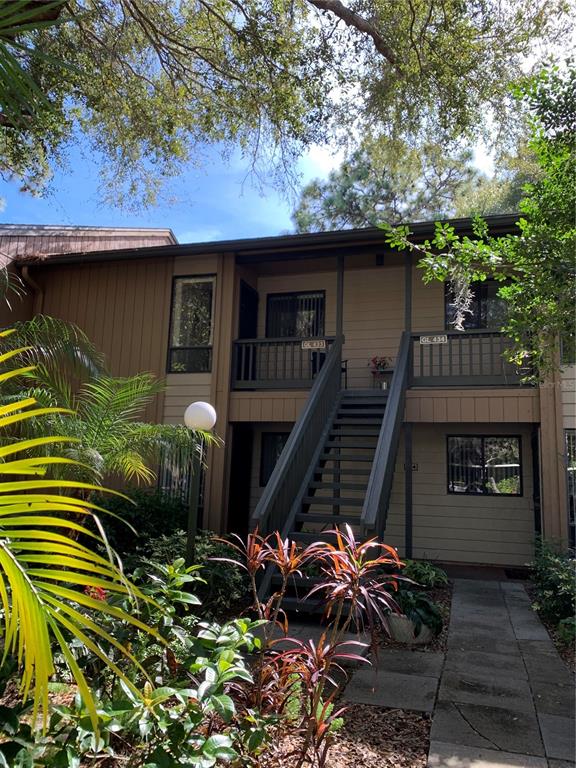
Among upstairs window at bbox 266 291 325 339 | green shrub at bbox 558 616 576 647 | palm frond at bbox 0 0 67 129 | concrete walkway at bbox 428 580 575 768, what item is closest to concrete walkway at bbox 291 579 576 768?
concrete walkway at bbox 428 580 575 768

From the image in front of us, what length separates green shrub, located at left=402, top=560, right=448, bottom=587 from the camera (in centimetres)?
713

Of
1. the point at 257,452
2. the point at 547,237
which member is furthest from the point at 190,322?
the point at 547,237

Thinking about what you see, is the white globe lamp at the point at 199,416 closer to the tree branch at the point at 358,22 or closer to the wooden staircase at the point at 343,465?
the wooden staircase at the point at 343,465

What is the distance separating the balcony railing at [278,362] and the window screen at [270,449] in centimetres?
131

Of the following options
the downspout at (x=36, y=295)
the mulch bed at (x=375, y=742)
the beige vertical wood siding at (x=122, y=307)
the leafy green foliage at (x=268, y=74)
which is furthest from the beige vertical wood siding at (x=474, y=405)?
the downspout at (x=36, y=295)

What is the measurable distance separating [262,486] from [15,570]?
9.78 m

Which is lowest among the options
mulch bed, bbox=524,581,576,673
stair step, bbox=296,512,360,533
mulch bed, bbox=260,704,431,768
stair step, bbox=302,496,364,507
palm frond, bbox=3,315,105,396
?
mulch bed, bbox=524,581,576,673

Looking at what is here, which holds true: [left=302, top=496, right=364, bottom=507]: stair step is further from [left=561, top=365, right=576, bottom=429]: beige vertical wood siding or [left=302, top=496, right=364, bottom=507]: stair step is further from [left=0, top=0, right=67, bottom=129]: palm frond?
[left=0, top=0, right=67, bottom=129]: palm frond

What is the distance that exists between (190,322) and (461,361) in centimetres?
500

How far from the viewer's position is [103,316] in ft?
35.4

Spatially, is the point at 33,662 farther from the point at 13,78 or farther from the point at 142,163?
the point at 142,163

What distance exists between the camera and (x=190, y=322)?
10508 millimetres

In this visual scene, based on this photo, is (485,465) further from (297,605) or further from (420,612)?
(297,605)

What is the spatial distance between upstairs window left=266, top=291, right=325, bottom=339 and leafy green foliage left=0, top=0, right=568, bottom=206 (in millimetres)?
2521
